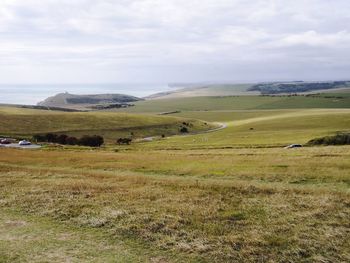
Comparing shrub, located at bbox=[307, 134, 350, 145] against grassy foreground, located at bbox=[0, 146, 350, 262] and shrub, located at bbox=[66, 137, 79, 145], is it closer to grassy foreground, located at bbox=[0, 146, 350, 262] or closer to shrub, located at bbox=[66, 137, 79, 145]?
grassy foreground, located at bbox=[0, 146, 350, 262]

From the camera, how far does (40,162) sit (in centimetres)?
4228

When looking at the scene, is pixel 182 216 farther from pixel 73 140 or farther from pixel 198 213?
pixel 73 140

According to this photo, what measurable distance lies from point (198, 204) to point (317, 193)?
22.4ft

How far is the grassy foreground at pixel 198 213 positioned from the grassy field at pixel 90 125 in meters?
90.4

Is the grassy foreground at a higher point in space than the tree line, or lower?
higher

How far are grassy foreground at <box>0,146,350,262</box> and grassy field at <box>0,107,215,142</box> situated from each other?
90432 millimetres

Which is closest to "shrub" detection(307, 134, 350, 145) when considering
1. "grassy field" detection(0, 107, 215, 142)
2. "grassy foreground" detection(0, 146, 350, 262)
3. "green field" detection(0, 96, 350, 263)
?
"green field" detection(0, 96, 350, 263)

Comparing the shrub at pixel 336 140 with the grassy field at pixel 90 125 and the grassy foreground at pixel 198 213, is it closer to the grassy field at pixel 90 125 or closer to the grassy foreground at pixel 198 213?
the grassy foreground at pixel 198 213

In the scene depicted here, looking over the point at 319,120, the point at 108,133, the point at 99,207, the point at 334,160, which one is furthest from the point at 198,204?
the point at 319,120

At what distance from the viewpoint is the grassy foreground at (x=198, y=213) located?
1397 centimetres

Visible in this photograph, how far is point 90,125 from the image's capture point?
132 m

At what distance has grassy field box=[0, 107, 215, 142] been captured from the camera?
12101 centimetres

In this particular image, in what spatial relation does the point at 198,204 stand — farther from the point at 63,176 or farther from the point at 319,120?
the point at 319,120

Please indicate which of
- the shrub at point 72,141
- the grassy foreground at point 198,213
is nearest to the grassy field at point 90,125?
the shrub at point 72,141
